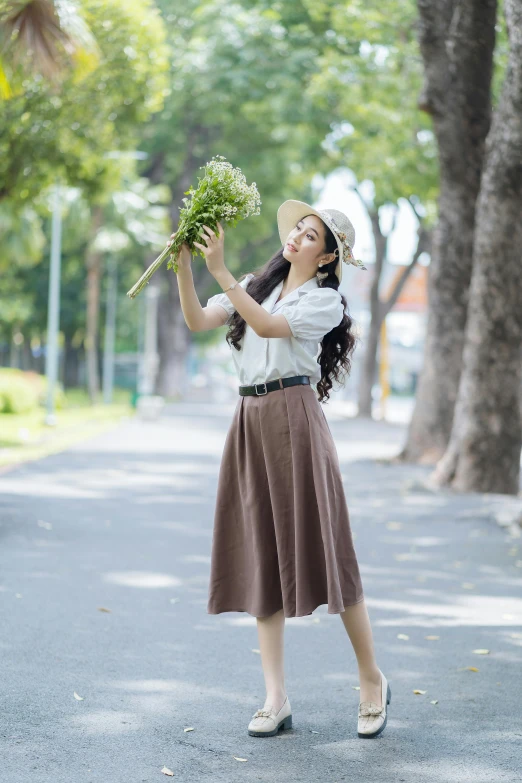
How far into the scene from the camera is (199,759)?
390 centimetres

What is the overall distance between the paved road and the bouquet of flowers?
161 centimetres

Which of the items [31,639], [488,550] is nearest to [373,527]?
[488,550]

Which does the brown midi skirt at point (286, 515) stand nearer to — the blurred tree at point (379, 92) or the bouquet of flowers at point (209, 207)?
the bouquet of flowers at point (209, 207)

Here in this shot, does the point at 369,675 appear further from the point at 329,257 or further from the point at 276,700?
the point at 329,257

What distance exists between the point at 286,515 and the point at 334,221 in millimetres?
1130

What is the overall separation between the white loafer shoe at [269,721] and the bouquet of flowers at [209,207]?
1.61 metres

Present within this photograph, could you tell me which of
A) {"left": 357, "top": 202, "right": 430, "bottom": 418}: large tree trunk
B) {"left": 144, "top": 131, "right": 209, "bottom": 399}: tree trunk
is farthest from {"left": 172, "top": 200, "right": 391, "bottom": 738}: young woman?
{"left": 144, "top": 131, "right": 209, "bottom": 399}: tree trunk

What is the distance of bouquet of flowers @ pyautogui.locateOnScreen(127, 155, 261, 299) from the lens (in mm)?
4082

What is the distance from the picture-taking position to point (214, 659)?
5.41m

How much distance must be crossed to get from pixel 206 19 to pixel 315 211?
82.8ft

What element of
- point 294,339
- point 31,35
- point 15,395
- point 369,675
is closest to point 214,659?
point 369,675

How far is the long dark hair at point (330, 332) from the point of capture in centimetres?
439

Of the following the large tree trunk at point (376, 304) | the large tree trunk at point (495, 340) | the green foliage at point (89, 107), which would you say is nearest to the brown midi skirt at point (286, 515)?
the large tree trunk at point (495, 340)

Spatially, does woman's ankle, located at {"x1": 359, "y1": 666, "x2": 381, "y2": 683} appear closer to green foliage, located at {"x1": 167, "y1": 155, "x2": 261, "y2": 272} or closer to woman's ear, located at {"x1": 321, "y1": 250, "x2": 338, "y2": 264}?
woman's ear, located at {"x1": 321, "y1": 250, "x2": 338, "y2": 264}
